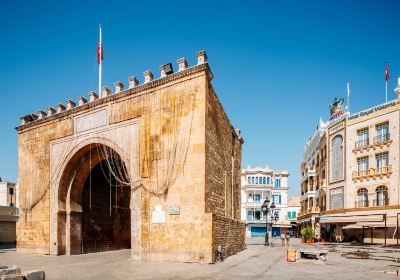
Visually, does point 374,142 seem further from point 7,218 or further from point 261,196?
point 7,218

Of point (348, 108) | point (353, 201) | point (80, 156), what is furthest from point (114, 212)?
point (348, 108)

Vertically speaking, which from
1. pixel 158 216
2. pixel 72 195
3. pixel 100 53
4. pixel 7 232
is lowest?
pixel 7 232

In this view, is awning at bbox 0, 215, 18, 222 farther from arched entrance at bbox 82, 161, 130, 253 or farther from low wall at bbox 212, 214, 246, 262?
low wall at bbox 212, 214, 246, 262

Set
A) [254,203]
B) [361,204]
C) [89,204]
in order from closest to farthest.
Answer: [89,204] → [361,204] → [254,203]

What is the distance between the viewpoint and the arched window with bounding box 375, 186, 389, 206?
2957cm

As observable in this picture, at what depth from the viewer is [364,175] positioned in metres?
31.5

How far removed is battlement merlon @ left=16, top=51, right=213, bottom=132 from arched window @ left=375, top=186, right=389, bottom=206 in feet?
73.0

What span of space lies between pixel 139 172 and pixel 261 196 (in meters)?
44.7

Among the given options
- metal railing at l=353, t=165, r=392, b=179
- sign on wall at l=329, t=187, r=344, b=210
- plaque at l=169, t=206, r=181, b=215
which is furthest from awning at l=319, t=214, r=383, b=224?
plaque at l=169, t=206, r=181, b=215

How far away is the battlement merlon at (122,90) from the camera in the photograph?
15.9 meters

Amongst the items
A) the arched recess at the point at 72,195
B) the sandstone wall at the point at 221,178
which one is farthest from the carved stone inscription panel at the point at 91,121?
the sandstone wall at the point at 221,178

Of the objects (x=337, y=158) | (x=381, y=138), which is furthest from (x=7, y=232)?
(x=381, y=138)

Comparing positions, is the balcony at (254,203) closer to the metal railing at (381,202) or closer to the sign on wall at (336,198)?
the sign on wall at (336,198)

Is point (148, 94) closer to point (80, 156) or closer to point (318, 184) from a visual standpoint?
point (80, 156)
